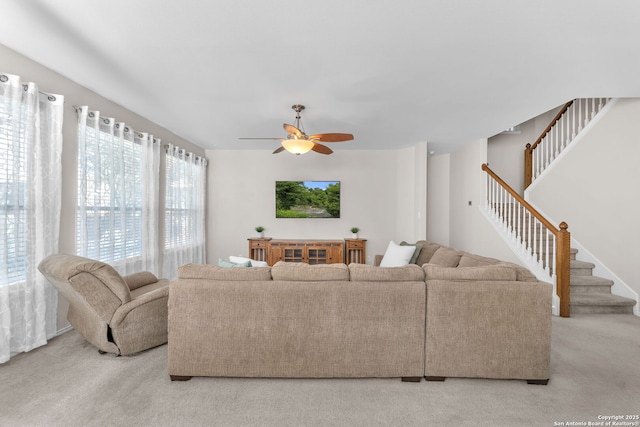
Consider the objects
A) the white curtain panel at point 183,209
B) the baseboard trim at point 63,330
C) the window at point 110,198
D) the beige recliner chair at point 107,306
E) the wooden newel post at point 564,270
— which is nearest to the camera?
the beige recliner chair at point 107,306

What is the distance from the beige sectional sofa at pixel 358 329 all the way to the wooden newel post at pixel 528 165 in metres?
4.32

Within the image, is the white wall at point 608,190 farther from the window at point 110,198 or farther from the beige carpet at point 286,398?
the window at point 110,198

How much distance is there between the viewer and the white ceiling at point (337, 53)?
6.36 ft

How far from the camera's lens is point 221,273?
2162 millimetres

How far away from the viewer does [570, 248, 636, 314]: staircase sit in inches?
146

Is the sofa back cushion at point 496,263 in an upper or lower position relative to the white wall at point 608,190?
lower

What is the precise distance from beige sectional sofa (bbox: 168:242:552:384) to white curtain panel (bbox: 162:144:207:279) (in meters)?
3.01

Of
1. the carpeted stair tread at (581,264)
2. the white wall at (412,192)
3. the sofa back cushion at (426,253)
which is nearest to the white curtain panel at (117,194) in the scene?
the sofa back cushion at (426,253)

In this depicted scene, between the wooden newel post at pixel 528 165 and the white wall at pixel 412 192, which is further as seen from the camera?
the wooden newel post at pixel 528 165

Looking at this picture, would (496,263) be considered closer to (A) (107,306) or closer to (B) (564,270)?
(B) (564,270)

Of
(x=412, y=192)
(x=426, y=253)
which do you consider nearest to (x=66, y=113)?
(x=426, y=253)

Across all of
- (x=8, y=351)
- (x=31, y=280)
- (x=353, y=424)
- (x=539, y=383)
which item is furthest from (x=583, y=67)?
(x=8, y=351)

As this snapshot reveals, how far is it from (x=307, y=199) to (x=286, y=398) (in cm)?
434

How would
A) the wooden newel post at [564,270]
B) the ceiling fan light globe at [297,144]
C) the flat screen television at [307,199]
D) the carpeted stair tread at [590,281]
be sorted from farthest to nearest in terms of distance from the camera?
the flat screen television at [307,199], the carpeted stair tread at [590,281], the wooden newel post at [564,270], the ceiling fan light globe at [297,144]
